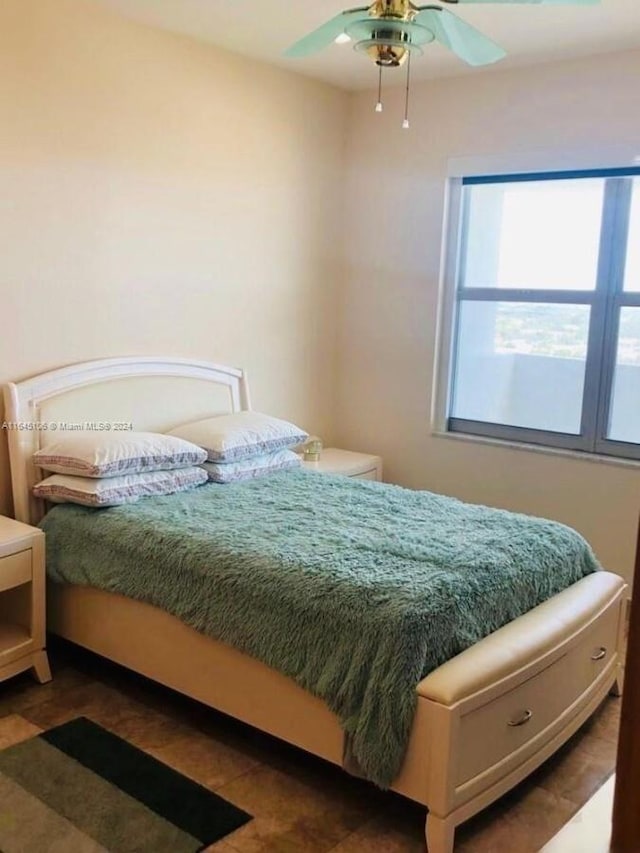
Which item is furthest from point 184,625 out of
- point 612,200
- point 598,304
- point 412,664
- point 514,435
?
point 612,200

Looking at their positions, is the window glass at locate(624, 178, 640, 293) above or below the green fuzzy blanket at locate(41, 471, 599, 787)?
above

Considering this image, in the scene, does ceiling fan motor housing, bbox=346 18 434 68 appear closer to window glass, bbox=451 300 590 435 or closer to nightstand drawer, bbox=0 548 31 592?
window glass, bbox=451 300 590 435

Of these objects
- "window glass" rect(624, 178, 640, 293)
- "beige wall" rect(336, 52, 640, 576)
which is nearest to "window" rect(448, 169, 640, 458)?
"window glass" rect(624, 178, 640, 293)

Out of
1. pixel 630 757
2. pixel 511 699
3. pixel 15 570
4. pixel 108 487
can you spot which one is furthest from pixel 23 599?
pixel 630 757

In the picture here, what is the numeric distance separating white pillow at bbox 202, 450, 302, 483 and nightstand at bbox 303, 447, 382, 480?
0.71 ft

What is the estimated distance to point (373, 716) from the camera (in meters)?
2.13

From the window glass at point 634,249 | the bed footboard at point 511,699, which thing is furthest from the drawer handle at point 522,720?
the window glass at point 634,249

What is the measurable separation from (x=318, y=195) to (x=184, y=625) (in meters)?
2.73

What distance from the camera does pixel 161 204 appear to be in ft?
12.2

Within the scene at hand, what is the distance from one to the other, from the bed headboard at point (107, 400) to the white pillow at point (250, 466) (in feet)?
1.30

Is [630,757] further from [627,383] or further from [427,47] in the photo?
[427,47]

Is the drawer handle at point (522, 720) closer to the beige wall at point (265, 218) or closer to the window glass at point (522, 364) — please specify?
the beige wall at point (265, 218)

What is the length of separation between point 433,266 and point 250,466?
1554mm

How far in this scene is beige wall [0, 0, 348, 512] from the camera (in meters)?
3.20
